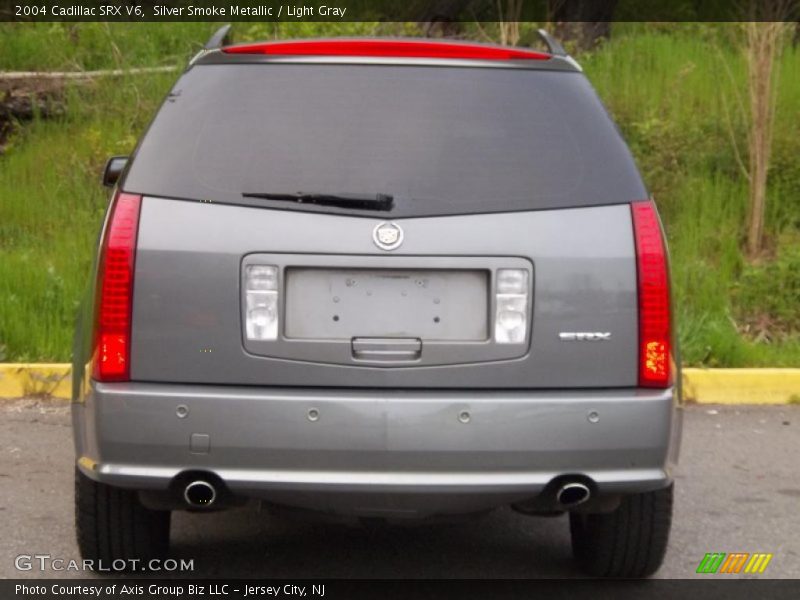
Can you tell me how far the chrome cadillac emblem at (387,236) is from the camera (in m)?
3.66

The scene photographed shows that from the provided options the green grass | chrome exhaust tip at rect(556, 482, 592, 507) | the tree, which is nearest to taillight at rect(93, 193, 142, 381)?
chrome exhaust tip at rect(556, 482, 592, 507)

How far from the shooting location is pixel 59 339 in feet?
25.2

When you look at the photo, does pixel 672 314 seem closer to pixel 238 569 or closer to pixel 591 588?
pixel 591 588

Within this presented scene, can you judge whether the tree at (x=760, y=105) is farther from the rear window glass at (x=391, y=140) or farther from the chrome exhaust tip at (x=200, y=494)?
the chrome exhaust tip at (x=200, y=494)

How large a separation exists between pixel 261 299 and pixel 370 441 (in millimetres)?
475

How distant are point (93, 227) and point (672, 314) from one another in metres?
6.15

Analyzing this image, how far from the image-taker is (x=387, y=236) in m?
3.67

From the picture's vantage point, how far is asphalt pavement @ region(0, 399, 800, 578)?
4605mm

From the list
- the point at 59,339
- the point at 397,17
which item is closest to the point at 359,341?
the point at 59,339

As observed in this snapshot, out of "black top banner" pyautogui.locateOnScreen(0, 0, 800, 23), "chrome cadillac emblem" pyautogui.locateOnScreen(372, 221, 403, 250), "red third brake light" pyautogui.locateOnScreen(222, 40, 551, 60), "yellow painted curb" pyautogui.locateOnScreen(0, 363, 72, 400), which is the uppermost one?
"black top banner" pyautogui.locateOnScreen(0, 0, 800, 23)

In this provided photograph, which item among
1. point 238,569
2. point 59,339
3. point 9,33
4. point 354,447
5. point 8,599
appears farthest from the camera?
point 9,33

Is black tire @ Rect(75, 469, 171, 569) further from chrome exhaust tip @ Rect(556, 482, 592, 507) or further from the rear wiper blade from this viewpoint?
chrome exhaust tip @ Rect(556, 482, 592, 507)
